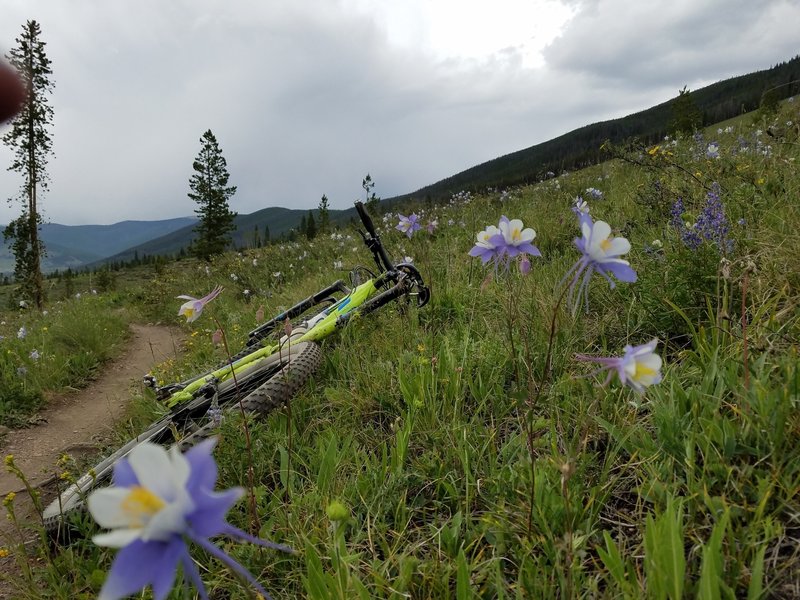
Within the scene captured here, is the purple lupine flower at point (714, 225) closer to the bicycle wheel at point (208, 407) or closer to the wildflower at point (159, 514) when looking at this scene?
the bicycle wheel at point (208, 407)

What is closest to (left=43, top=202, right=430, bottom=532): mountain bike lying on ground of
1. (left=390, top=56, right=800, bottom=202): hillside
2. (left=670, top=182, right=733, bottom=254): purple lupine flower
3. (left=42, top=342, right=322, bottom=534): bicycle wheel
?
(left=42, top=342, right=322, bottom=534): bicycle wheel

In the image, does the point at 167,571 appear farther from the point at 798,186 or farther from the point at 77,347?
the point at 77,347

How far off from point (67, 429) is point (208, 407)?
315 cm

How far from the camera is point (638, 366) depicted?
1280 millimetres

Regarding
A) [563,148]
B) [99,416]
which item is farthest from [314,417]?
[563,148]

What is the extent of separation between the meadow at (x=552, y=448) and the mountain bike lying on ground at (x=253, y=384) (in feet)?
0.61

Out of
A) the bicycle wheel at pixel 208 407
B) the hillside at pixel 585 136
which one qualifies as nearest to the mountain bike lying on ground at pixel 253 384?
the bicycle wheel at pixel 208 407

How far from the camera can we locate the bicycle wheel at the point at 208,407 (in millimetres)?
2891

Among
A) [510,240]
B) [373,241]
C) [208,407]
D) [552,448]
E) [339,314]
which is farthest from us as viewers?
[373,241]

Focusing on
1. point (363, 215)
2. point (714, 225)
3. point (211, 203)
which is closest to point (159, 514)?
point (714, 225)

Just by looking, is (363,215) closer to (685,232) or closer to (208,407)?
(208,407)

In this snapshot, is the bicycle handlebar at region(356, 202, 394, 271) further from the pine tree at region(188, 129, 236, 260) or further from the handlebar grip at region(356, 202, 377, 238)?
the pine tree at region(188, 129, 236, 260)

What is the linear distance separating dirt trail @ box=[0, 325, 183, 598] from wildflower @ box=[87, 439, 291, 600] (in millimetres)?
2827

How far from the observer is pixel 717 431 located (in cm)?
179
